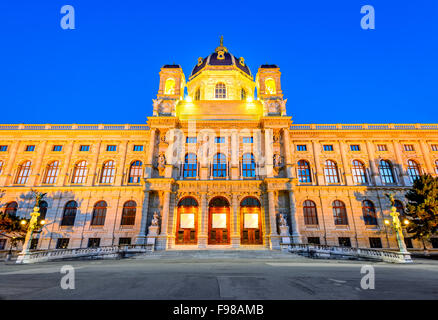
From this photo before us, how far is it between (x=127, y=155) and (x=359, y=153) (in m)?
33.7

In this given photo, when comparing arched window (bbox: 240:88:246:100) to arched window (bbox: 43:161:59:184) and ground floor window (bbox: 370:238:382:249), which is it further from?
arched window (bbox: 43:161:59:184)

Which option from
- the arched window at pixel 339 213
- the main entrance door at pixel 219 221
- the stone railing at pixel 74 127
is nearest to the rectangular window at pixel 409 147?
the arched window at pixel 339 213

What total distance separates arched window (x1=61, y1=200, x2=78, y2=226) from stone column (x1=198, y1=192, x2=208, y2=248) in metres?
16.8

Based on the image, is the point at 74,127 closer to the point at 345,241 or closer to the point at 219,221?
the point at 219,221

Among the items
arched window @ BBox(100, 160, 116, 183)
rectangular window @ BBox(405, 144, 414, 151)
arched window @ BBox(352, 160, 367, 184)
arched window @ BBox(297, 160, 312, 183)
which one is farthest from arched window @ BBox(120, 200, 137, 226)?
rectangular window @ BBox(405, 144, 414, 151)

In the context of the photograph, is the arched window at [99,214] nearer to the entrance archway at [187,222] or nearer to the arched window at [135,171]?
the arched window at [135,171]

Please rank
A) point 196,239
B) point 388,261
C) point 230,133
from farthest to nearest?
point 230,133
point 196,239
point 388,261

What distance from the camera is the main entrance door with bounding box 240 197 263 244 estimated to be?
25.5m

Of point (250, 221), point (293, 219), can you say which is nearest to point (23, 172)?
point (250, 221)

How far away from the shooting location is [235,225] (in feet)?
82.5

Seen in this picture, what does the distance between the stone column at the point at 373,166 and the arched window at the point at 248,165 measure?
16.5 m

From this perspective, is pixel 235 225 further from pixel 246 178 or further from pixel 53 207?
pixel 53 207

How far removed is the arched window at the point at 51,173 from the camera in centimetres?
2903
